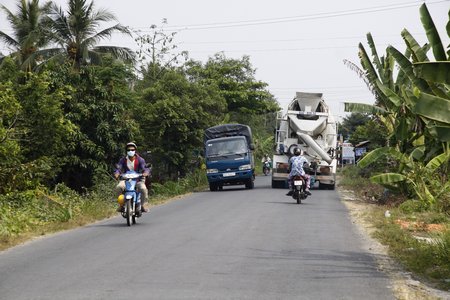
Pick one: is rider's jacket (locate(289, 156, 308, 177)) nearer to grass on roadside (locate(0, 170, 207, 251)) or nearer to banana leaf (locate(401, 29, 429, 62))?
grass on roadside (locate(0, 170, 207, 251))

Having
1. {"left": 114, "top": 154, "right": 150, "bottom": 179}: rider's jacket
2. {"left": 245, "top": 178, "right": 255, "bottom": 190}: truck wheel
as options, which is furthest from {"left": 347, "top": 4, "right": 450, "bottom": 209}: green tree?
{"left": 245, "top": 178, "right": 255, "bottom": 190}: truck wheel

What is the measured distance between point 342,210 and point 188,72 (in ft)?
119

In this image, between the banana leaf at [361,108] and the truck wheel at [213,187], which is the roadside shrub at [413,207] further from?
the truck wheel at [213,187]

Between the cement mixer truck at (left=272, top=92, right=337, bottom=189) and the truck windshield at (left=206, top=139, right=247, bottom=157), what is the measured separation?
1742 millimetres

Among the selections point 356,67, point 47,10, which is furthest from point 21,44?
point 356,67

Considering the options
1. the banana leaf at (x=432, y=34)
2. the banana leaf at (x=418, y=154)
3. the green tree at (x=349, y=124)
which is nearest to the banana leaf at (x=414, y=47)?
the banana leaf at (x=432, y=34)

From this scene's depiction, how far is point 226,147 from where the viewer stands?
96.8 feet

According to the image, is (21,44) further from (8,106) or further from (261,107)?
(261,107)

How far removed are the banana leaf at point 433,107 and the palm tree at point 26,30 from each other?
80.8 feet

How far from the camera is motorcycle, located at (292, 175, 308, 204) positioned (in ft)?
68.5

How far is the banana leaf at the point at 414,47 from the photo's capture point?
1204cm

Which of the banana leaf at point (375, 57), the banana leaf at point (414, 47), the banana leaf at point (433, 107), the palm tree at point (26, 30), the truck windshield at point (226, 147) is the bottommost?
the truck windshield at point (226, 147)

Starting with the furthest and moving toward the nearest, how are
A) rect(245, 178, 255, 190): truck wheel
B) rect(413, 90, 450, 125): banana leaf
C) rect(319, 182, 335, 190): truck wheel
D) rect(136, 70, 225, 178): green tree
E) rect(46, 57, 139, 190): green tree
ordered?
rect(136, 70, 225, 178): green tree
rect(319, 182, 335, 190): truck wheel
rect(245, 178, 255, 190): truck wheel
rect(46, 57, 139, 190): green tree
rect(413, 90, 450, 125): banana leaf

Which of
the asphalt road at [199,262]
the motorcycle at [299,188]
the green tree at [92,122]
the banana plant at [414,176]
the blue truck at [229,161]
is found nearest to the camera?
the asphalt road at [199,262]
